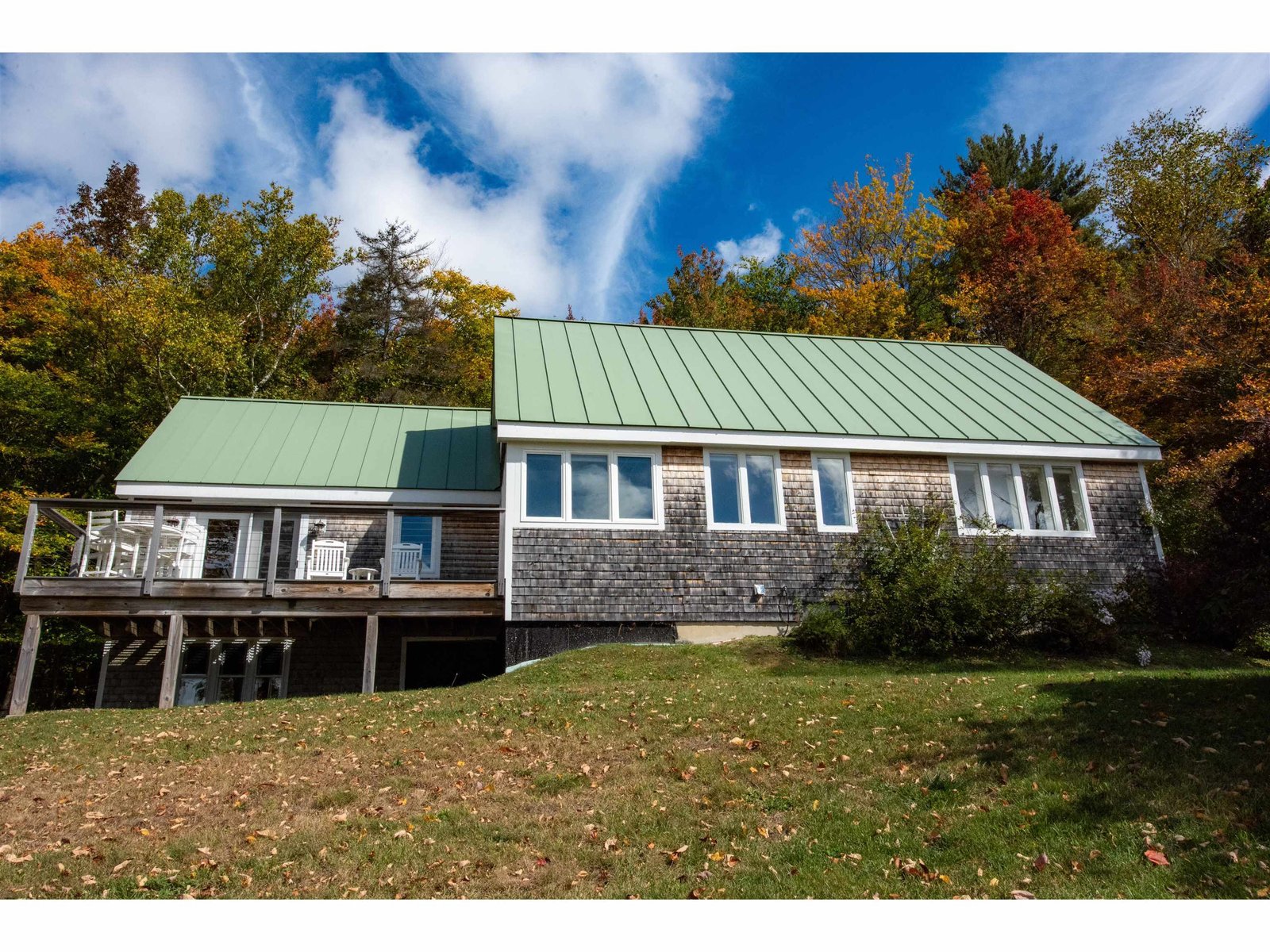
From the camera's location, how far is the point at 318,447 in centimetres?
1830

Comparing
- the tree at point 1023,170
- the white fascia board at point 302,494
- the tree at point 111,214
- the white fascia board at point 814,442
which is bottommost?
the white fascia board at point 302,494

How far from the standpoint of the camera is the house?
1467 cm

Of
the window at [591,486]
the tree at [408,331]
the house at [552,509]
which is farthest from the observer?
the tree at [408,331]

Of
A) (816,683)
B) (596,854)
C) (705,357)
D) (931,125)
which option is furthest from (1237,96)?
(596,854)

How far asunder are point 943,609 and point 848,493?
2.85 metres

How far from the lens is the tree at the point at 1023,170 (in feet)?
133

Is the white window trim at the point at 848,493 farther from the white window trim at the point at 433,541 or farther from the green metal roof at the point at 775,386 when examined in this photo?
the white window trim at the point at 433,541

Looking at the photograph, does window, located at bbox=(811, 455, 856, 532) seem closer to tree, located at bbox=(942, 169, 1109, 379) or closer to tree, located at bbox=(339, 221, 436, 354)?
tree, located at bbox=(942, 169, 1109, 379)

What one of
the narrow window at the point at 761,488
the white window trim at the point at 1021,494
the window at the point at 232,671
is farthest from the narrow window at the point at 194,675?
the white window trim at the point at 1021,494

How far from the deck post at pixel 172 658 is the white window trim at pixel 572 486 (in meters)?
5.59

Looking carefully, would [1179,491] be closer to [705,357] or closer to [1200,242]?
[705,357]

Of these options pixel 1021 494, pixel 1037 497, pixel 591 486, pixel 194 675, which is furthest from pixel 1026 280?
pixel 194 675

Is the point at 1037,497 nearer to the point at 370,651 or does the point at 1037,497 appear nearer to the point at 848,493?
the point at 848,493

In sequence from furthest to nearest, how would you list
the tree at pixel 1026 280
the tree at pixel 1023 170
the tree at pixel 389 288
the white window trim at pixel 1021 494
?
the tree at pixel 1023 170 < the tree at pixel 389 288 < the tree at pixel 1026 280 < the white window trim at pixel 1021 494
